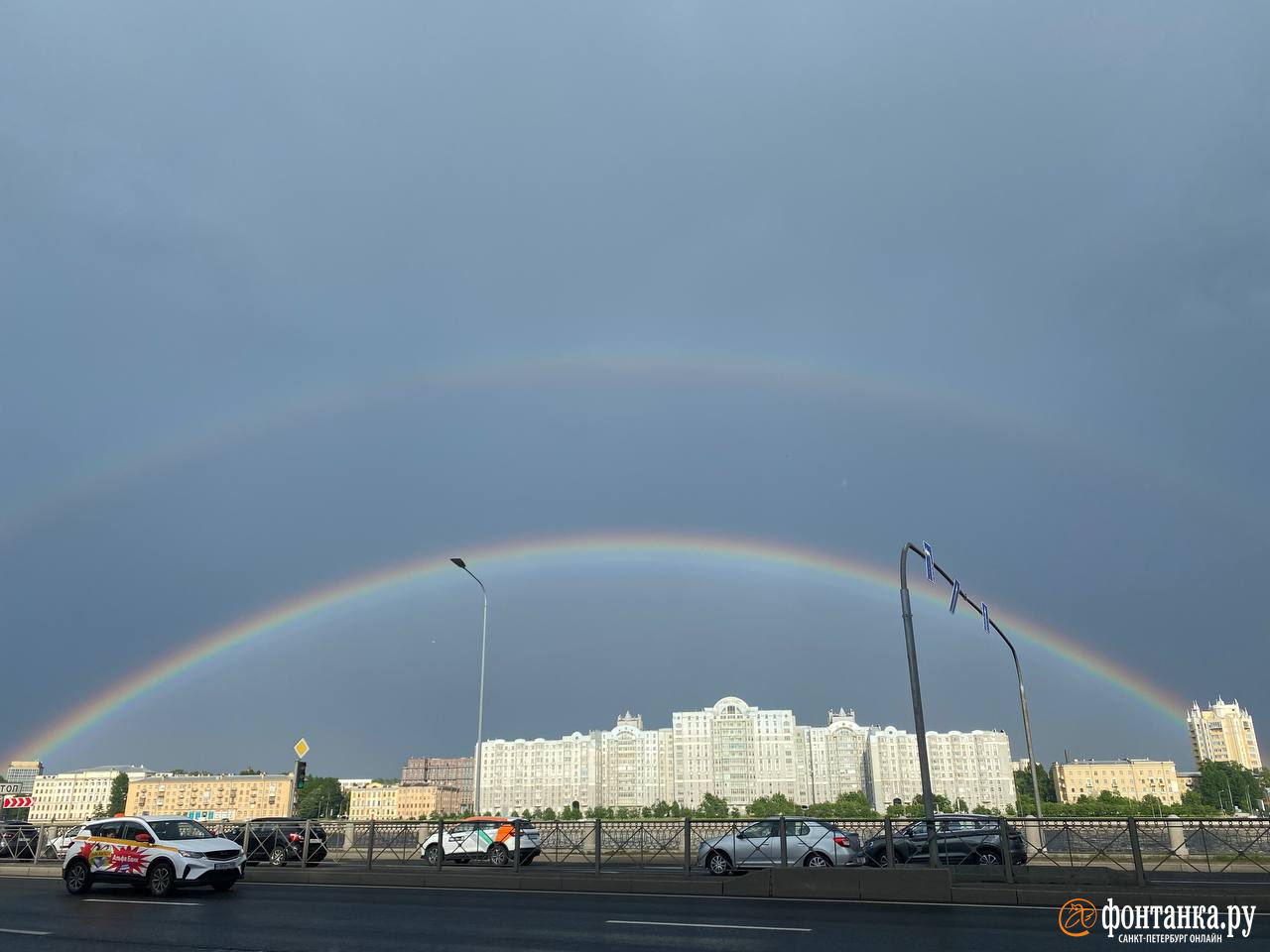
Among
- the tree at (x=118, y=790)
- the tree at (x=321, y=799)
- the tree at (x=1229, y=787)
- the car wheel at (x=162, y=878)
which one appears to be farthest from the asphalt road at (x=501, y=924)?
the tree at (x=118, y=790)

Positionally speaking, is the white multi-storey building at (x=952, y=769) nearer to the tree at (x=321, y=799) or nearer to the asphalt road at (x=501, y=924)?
the tree at (x=321, y=799)

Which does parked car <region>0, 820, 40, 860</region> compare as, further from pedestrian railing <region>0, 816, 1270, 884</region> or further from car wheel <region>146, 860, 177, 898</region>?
car wheel <region>146, 860, 177, 898</region>

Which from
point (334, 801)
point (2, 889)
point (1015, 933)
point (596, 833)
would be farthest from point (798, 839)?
point (334, 801)

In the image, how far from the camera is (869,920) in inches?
541

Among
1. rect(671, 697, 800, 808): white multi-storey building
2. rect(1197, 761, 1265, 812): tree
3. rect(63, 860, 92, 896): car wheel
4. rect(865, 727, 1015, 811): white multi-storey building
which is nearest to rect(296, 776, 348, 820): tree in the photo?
rect(671, 697, 800, 808): white multi-storey building

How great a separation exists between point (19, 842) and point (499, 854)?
16403 millimetres

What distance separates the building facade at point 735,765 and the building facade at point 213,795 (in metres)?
39.5

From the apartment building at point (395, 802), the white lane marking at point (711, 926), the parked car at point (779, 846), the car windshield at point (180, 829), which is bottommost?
the apartment building at point (395, 802)

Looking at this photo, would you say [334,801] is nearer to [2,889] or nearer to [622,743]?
[622,743]

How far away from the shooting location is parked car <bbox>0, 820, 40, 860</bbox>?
2847cm

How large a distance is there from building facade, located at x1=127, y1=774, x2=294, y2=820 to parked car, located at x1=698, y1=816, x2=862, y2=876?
15018 cm

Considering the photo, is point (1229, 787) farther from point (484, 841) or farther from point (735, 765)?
point (484, 841)

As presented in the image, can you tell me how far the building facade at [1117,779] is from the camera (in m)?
169

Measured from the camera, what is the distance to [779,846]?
22.1 meters
